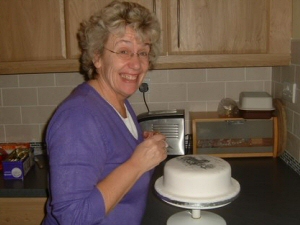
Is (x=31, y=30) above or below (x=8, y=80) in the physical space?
above

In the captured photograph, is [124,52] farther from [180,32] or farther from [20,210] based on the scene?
[20,210]

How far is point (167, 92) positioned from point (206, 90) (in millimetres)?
213

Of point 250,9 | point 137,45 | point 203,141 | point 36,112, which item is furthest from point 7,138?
point 250,9

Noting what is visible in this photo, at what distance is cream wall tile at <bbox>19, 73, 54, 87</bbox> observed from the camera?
6.75ft

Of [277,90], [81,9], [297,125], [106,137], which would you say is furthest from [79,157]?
[277,90]

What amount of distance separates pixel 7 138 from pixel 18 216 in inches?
25.3

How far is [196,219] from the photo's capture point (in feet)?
4.06

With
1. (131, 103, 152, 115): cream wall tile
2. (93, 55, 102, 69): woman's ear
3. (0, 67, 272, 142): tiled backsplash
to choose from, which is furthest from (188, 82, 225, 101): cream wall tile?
(93, 55, 102, 69): woman's ear

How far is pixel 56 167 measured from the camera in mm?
923

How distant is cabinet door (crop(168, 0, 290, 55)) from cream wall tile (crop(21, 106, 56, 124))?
80cm

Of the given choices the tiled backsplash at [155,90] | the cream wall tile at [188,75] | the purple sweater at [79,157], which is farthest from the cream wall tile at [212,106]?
the purple sweater at [79,157]

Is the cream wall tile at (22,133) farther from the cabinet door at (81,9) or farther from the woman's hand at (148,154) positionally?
the woman's hand at (148,154)

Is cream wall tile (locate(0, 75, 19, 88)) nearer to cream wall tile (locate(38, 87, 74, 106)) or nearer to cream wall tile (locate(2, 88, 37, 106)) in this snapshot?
cream wall tile (locate(2, 88, 37, 106))

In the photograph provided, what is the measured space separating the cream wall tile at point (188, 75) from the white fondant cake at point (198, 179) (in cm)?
91
